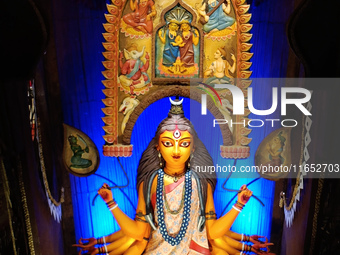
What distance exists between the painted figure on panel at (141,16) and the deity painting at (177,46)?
0.13 metres

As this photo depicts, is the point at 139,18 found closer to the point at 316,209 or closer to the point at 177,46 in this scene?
the point at 177,46

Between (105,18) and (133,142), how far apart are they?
124cm

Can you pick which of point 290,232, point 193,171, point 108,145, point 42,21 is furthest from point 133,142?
point 290,232

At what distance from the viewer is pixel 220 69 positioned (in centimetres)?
424

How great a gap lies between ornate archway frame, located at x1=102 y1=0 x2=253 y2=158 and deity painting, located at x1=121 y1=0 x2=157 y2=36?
0.05m

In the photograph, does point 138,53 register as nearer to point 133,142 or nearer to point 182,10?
point 182,10

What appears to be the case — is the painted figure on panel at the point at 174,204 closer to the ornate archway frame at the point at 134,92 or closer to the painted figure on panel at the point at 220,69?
the ornate archway frame at the point at 134,92

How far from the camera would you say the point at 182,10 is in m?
4.17

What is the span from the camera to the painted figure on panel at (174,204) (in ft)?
14.3

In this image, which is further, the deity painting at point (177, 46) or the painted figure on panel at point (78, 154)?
the painted figure on panel at point (78, 154)

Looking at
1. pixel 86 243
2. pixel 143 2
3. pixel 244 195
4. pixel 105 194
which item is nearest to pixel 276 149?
pixel 244 195

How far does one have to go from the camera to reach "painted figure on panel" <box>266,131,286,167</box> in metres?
4.37

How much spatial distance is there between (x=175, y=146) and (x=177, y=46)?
0.98 meters

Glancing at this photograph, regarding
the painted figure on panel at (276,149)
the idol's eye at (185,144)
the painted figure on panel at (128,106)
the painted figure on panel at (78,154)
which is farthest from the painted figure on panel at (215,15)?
the painted figure on panel at (78,154)
